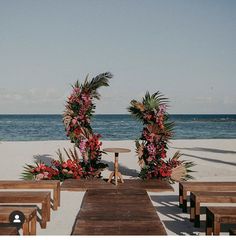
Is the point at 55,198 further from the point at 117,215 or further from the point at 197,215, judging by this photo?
the point at 197,215

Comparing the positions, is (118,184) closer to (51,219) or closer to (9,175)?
(51,219)

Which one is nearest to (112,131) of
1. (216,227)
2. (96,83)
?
(96,83)

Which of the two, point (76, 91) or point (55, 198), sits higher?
point (76, 91)

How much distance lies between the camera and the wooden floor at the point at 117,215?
5.52 meters

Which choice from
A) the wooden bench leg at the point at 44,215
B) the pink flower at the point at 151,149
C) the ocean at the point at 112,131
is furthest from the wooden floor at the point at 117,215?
the ocean at the point at 112,131

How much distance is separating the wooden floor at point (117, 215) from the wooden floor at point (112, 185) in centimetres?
71

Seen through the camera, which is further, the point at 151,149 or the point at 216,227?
the point at 151,149

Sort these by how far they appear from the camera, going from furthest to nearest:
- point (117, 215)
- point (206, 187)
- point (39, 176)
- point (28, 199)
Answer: point (39, 176) < point (206, 187) < point (117, 215) < point (28, 199)

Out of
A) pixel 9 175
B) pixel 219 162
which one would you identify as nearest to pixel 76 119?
pixel 9 175

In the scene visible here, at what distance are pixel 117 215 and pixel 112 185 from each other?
3179 millimetres

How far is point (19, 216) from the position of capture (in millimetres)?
4711

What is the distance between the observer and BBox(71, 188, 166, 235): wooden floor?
217 inches

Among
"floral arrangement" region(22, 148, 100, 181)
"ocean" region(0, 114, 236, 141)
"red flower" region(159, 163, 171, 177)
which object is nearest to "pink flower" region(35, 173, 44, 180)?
"floral arrangement" region(22, 148, 100, 181)

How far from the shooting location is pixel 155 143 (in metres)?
11.1
